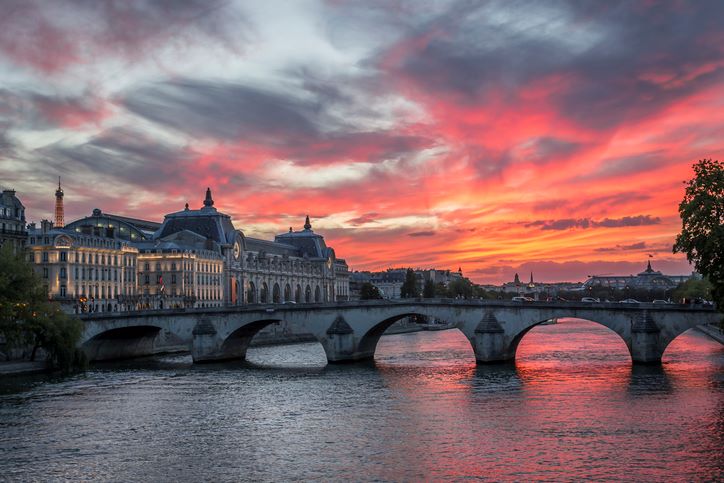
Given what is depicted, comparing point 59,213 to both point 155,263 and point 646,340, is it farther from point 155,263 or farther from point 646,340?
point 646,340

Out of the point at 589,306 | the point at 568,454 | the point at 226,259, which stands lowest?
the point at 568,454

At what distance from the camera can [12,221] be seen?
374 ft

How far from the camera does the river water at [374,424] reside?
40406 millimetres

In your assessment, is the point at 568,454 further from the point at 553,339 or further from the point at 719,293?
the point at 553,339

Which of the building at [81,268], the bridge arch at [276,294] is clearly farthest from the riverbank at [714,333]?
the building at [81,268]

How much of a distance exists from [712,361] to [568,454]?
4552 centimetres

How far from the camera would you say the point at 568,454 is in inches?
1671

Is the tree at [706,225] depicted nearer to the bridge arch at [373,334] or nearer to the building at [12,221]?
the bridge arch at [373,334]

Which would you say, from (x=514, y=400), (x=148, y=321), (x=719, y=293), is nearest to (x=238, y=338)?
(x=148, y=321)

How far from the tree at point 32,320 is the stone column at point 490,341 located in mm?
34806

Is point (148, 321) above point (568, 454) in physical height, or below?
above

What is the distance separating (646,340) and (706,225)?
17511 mm

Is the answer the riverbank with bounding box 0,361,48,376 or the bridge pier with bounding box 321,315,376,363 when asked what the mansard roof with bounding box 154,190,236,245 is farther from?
the riverbank with bounding box 0,361,48,376

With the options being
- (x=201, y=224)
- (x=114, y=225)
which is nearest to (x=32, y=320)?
(x=114, y=225)
